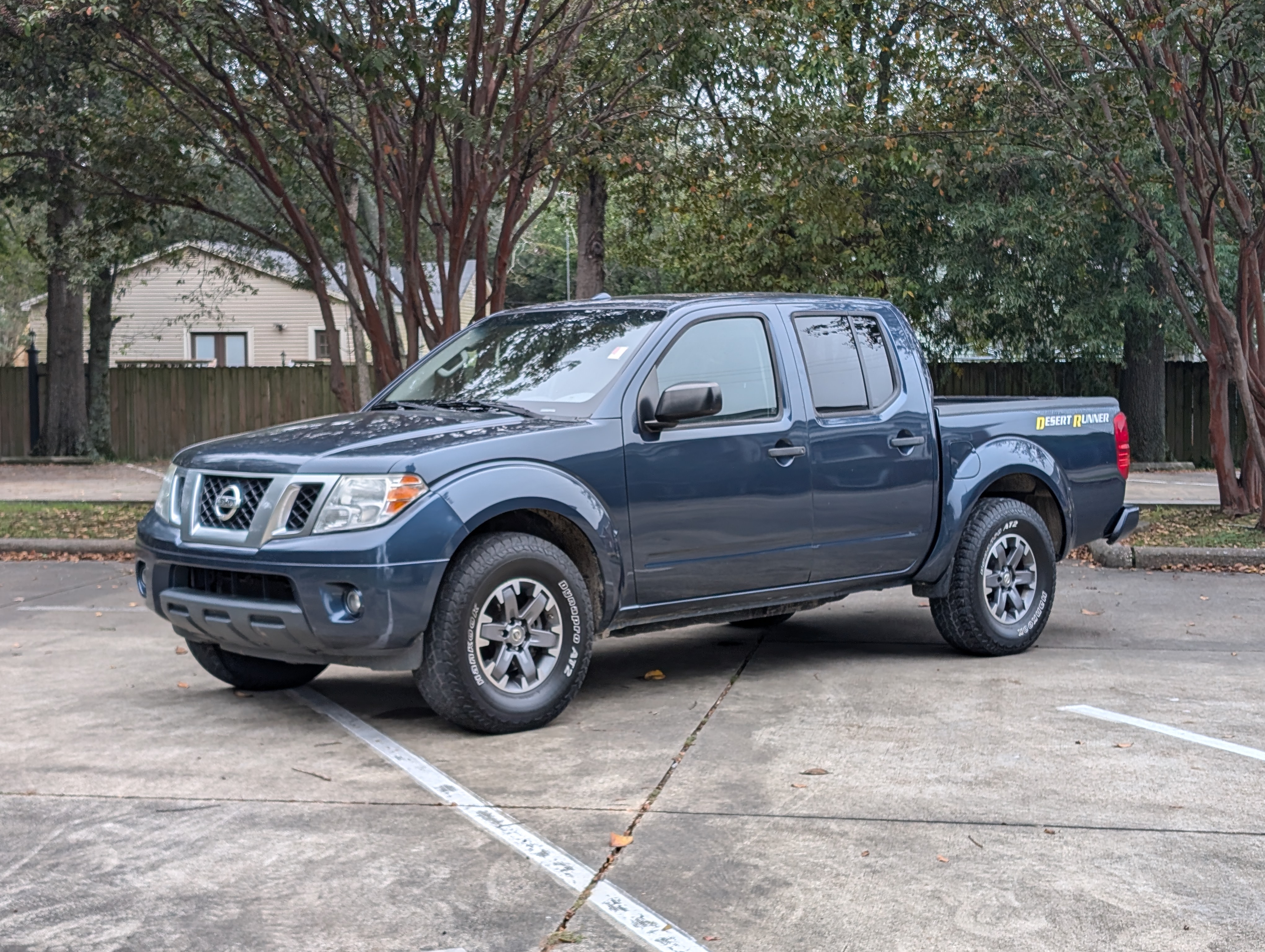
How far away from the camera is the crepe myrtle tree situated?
12.8m

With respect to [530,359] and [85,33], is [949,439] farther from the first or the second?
[85,33]

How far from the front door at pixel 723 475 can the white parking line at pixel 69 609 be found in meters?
4.79

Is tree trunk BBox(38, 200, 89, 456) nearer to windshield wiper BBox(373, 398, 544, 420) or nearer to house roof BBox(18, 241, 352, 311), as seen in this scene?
house roof BBox(18, 241, 352, 311)

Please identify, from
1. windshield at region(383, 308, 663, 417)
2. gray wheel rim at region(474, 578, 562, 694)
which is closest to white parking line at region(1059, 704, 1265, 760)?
gray wheel rim at region(474, 578, 562, 694)

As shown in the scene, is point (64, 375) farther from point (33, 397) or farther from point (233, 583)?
point (233, 583)

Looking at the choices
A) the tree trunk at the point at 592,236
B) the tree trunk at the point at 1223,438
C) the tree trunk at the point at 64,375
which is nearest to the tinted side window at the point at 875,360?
the tree trunk at the point at 1223,438

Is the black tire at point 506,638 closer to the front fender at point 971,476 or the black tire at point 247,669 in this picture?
the black tire at point 247,669

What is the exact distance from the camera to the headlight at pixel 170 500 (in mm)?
6816

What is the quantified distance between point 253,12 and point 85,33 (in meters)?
1.61

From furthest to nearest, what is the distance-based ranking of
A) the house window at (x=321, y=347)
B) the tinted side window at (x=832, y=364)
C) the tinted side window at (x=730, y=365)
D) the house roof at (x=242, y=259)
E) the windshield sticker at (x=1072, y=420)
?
Answer: the house window at (x=321, y=347), the house roof at (x=242, y=259), the windshield sticker at (x=1072, y=420), the tinted side window at (x=832, y=364), the tinted side window at (x=730, y=365)

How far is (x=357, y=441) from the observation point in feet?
21.3

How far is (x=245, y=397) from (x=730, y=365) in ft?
84.2

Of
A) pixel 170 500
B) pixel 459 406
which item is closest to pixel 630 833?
pixel 459 406

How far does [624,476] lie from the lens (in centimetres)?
688
